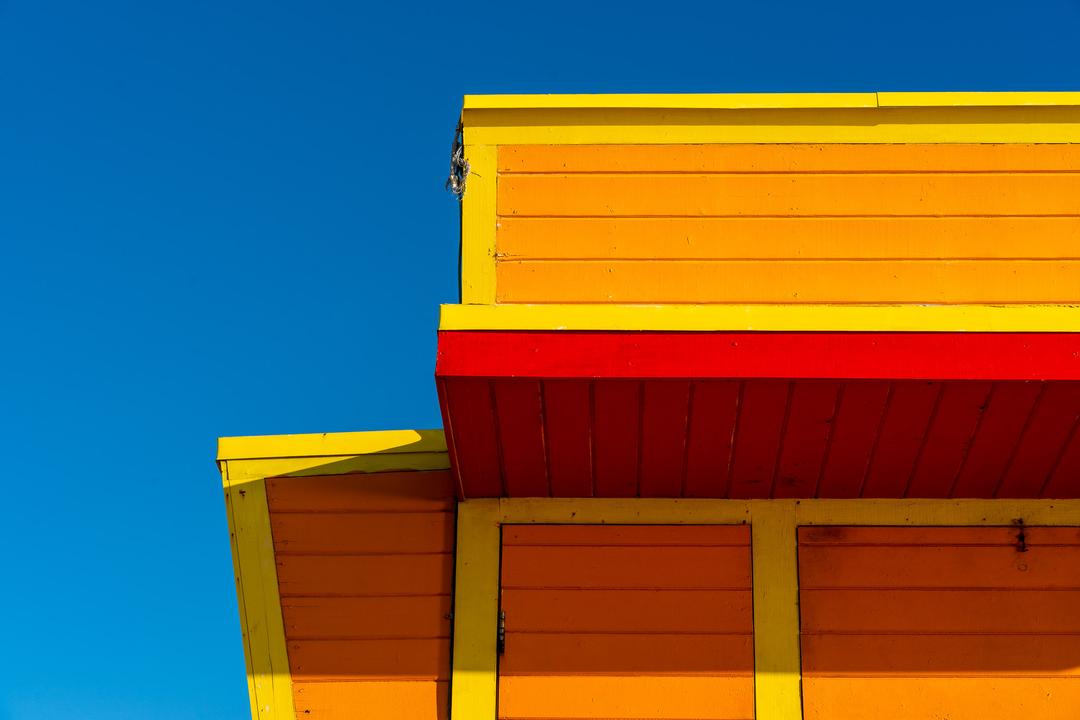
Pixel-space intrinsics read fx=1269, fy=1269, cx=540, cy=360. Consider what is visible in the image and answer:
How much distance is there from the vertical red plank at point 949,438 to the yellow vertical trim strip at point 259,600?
115 inches

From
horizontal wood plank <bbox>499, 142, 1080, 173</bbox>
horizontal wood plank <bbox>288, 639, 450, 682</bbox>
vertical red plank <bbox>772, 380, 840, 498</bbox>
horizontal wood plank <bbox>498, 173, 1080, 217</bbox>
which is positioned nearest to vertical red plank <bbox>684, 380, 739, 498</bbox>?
vertical red plank <bbox>772, 380, 840, 498</bbox>

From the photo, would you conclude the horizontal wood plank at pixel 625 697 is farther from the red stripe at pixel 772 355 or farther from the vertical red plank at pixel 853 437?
the red stripe at pixel 772 355

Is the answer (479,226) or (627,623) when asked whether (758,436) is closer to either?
(627,623)

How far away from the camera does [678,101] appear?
5.59m

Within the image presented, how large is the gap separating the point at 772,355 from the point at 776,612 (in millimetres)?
1349

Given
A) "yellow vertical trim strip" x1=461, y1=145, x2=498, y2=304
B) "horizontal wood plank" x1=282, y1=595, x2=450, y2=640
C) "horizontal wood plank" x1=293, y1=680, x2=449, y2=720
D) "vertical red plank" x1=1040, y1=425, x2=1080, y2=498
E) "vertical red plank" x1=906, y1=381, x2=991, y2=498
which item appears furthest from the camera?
"horizontal wood plank" x1=282, y1=595, x2=450, y2=640

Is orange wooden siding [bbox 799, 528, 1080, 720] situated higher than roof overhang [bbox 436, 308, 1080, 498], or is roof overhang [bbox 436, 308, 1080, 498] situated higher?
roof overhang [bbox 436, 308, 1080, 498]

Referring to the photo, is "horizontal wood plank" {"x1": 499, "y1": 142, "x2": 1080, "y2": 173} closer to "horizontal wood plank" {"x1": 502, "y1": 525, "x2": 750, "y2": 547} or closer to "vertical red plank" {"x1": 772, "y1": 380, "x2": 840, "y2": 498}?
"vertical red plank" {"x1": 772, "y1": 380, "x2": 840, "y2": 498}

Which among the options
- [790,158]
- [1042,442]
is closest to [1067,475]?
[1042,442]

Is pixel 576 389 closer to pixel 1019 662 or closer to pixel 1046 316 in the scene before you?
pixel 1046 316

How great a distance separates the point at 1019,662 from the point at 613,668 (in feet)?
5.76

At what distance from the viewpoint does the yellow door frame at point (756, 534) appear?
5523mm

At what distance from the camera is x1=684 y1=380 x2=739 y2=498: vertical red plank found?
195 inches

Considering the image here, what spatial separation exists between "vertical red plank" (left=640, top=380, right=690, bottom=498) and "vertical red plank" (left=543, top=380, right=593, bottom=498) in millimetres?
240
